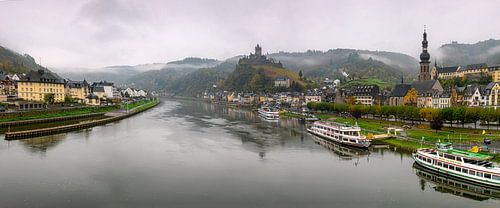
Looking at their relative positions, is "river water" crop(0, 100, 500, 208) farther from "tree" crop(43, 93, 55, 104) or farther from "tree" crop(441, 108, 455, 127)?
"tree" crop(43, 93, 55, 104)

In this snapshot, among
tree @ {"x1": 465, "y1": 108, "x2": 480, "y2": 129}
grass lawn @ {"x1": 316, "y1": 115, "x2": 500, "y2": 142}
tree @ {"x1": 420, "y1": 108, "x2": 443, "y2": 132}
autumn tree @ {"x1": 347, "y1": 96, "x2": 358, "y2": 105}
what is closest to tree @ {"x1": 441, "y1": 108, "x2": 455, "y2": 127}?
tree @ {"x1": 420, "y1": 108, "x2": 443, "y2": 132}

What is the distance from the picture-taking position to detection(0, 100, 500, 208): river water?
23.2 m

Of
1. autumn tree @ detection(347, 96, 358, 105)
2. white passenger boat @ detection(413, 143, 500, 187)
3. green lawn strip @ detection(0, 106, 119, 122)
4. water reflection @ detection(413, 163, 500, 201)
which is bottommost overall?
water reflection @ detection(413, 163, 500, 201)

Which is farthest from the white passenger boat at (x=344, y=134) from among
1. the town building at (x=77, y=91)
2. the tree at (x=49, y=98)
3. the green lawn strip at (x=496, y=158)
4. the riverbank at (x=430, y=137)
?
the town building at (x=77, y=91)

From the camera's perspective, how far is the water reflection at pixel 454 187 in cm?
2488

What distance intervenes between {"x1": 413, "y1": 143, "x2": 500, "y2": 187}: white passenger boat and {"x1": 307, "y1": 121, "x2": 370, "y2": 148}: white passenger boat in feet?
31.2

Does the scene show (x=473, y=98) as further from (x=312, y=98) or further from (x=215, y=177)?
(x=215, y=177)

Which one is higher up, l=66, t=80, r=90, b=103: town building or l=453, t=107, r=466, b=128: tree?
l=66, t=80, r=90, b=103: town building

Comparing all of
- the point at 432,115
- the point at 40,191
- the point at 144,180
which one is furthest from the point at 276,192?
the point at 432,115

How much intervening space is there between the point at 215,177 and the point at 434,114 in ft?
118

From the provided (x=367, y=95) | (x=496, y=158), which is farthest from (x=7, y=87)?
(x=496, y=158)

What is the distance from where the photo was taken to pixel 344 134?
45812mm

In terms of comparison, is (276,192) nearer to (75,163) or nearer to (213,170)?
(213,170)

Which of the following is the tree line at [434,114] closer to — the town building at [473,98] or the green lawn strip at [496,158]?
the green lawn strip at [496,158]
